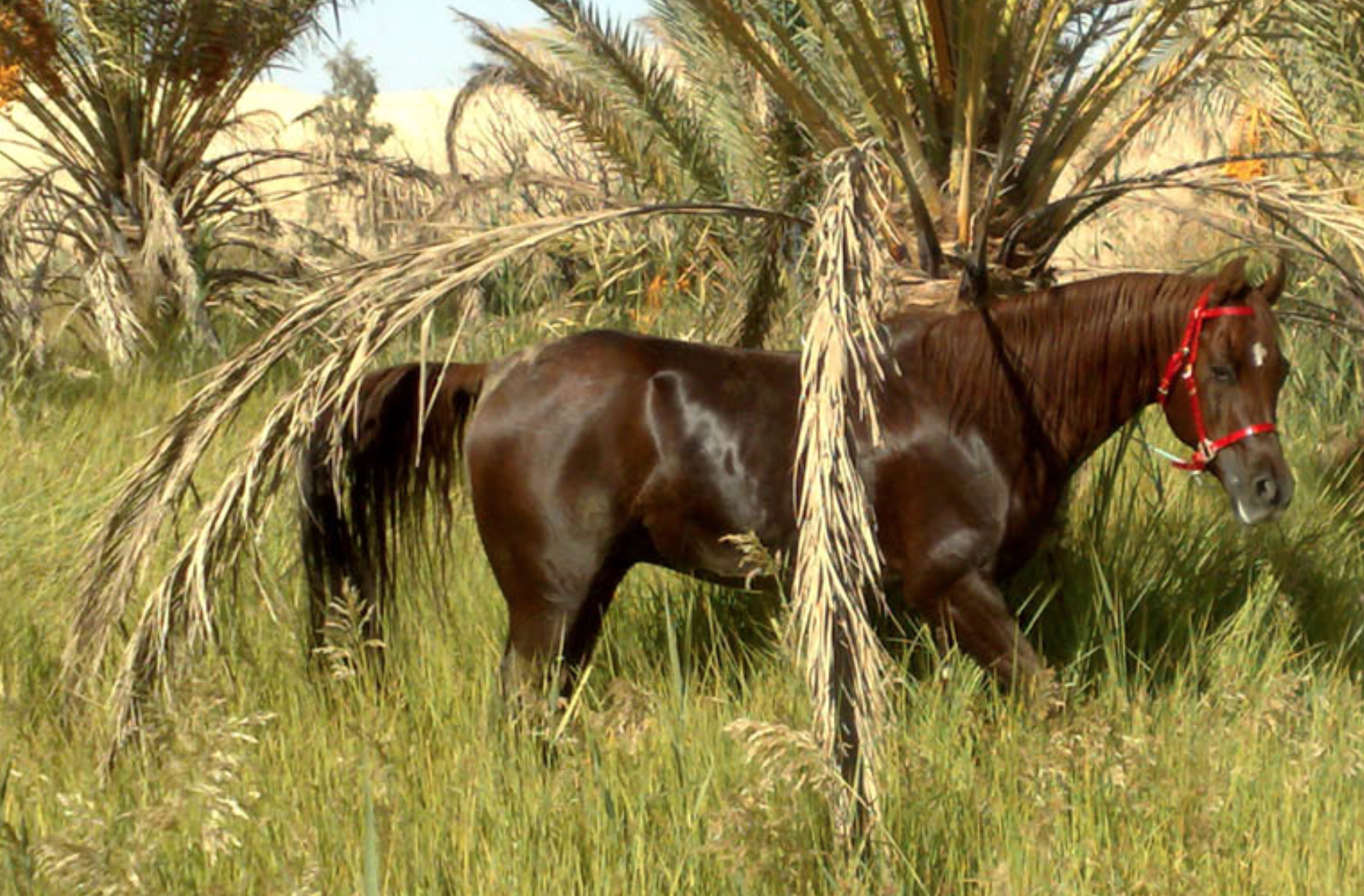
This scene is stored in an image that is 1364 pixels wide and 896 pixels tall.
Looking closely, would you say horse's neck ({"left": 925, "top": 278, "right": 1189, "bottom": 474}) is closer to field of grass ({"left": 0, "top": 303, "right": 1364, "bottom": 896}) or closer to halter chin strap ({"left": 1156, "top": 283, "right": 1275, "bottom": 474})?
halter chin strap ({"left": 1156, "top": 283, "right": 1275, "bottom": 474})

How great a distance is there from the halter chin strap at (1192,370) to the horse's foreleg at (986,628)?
0.59m

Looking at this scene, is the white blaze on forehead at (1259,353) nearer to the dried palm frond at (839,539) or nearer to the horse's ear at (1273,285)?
the horse's ear at (1273,285)

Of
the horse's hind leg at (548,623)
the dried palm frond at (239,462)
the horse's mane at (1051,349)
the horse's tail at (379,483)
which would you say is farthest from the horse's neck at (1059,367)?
the horse's tail at (379,483)

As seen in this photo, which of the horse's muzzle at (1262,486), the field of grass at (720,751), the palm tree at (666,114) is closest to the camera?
the field of grass at (720,751)

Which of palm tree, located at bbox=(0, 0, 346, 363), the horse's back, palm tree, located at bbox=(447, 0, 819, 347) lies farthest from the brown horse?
palm tree, located at bbox=(0, 0, 346, 363)

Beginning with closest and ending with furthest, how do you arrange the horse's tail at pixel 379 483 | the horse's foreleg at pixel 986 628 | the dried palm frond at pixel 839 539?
the dried palm frond at pixel 839 539, the horse's foreleg at pixel 986 628, the horse's tail at pixel 379 483

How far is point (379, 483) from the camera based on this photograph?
4535 millimetres

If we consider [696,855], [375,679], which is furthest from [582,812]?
[375,679]

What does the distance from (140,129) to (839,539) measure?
25.8ft

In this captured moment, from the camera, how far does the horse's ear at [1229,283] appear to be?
4066 mm

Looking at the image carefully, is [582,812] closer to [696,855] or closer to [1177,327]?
[696,855]

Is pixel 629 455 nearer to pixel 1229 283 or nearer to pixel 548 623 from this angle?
pixel 548 623

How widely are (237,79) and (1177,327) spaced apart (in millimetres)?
7181

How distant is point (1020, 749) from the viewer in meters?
3.36
